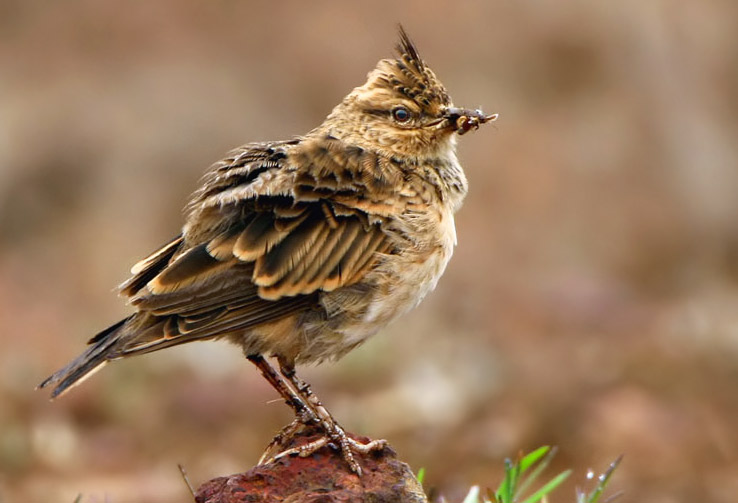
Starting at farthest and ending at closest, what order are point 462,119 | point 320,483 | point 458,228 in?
point 458,228 < point 462,119 < point 320,483

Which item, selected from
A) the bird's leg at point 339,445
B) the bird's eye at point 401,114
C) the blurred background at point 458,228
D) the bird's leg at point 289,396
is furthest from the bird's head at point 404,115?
the blurred background at point 458,228

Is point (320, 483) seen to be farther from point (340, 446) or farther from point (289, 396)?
point (289, 396)

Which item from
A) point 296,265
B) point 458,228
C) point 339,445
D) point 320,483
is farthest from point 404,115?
point 458,228

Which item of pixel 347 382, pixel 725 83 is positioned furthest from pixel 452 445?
pixel 725 83

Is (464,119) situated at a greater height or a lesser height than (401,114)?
lesser

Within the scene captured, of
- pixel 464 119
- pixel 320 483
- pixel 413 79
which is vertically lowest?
pixel 320 483

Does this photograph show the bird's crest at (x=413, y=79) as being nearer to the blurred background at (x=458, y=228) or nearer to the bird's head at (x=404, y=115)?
the bird's head at (x=404, y=115)

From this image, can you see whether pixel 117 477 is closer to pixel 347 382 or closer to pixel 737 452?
pixel 347 382

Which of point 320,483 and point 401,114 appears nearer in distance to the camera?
point 320,483
